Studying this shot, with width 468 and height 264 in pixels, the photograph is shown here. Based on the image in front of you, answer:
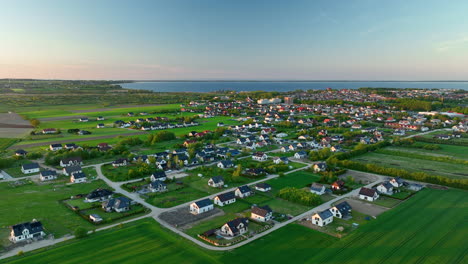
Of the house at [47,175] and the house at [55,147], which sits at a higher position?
the house at [55,147]

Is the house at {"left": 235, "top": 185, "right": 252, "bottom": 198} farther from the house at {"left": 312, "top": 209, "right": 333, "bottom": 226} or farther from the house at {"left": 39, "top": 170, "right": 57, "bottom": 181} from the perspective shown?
the house at {"left": 39, "top": 170, "right": 57, "bottom": 181}

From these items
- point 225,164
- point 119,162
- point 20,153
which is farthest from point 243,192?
point 20,153

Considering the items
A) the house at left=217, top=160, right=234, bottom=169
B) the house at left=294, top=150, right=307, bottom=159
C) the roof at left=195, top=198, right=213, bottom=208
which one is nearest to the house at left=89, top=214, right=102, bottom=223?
the roof at left=195, top=198, right=213, bottom=208

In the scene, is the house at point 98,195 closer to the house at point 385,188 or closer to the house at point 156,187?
the house at point 156,187

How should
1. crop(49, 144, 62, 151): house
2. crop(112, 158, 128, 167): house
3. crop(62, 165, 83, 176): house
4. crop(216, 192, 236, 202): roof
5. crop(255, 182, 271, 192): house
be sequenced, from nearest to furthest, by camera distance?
crop(216, 192, 236, 202): roof → crop(255, 182, 271, 192): house → crop(62, 165, 83, 176): house → crop(112, 158, 128, 167): house → crop(49, 144, 62, 151): house

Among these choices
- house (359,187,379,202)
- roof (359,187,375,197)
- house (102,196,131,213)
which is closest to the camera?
house (102,196,131,213)

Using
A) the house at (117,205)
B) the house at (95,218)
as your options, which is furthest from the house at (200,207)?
the house at (95,218)

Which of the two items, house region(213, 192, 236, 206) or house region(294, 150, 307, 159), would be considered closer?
house region(213, 192, 236, 206)
